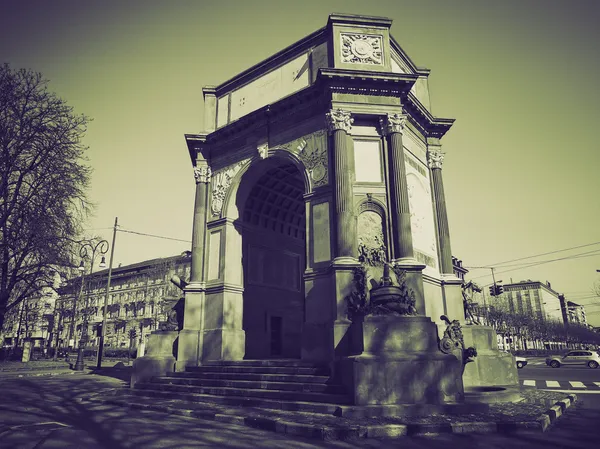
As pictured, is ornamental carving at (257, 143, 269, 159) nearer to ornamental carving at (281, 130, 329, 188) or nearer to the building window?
ornamental carving at (281, 130, 329, 188)

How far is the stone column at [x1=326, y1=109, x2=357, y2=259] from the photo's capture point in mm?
15289

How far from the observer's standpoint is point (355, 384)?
1096 cm

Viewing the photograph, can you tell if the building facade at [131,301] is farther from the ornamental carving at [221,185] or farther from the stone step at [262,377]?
the stone step at [262,377]

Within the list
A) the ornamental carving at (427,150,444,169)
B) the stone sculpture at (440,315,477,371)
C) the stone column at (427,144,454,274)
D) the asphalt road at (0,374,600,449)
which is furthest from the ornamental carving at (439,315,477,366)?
the ornamental carving at (427,150,444,169)

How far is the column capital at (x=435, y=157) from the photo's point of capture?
20797 mm

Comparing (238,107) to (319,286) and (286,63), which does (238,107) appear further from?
(319,286)

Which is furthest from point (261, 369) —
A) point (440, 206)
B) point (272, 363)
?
point (440, 206)

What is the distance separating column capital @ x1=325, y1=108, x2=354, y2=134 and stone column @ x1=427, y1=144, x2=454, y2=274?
6.15 m

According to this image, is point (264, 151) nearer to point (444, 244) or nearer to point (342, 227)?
point (342, 227)

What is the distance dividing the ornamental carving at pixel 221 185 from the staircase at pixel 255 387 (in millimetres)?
7453

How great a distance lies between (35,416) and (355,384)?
819 cm

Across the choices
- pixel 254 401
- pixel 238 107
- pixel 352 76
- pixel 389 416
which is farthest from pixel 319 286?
pixel 238 107

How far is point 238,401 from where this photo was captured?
12.5m

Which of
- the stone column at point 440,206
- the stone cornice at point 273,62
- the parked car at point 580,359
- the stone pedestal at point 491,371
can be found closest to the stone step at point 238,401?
the stone pedestal at point 491,371
